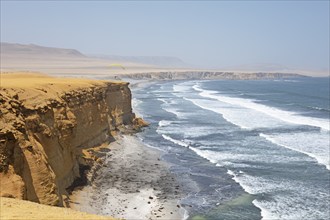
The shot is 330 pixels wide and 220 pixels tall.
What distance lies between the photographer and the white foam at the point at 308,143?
113 feet

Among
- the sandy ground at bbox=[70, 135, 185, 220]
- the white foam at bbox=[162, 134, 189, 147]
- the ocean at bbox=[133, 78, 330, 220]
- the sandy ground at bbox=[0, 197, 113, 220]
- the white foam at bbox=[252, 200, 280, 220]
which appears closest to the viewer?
the sandy ground at bbox=[0, 197, 113, 220]

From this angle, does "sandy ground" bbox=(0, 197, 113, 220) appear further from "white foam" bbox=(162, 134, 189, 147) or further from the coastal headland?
"white foam" bbox=(162, 134, 189, 147)

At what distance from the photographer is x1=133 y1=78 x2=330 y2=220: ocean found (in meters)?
23.6

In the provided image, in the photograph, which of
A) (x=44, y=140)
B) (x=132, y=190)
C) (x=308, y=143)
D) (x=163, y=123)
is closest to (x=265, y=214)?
(x=132, y=190)

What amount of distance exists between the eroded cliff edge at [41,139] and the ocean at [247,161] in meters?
7.20

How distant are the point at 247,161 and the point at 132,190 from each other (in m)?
11.2

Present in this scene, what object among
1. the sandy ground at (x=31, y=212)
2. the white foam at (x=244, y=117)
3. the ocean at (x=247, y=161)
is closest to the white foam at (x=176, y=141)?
the ocean at (x=247, y=161)

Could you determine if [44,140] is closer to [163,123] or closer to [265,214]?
[265,214]

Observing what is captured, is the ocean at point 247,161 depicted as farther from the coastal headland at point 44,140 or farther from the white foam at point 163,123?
the coastal headland at point 44,140

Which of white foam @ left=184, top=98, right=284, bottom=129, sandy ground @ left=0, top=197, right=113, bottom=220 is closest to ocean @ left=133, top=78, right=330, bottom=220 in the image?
white foam @ left=184, top=98, right=284, bottom=129

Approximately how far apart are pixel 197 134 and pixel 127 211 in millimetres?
22840

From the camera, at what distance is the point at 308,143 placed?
39125 mm

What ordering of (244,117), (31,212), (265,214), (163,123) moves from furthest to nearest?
1. (244,117)
2. (163,123)
3. (265,214)
4. (31,212)

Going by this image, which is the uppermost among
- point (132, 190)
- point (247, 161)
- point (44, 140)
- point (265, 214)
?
point (44, 140)
